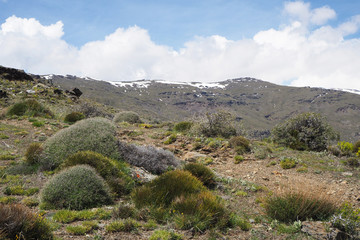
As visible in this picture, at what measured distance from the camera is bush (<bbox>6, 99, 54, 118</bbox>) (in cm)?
1645

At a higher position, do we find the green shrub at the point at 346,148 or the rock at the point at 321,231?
the green shrub at the point at 346,148

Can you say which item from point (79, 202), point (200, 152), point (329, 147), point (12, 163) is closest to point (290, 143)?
point (329, 147)

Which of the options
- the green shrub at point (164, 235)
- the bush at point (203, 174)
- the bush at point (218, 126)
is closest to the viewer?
the green shrub at point (164, 235)

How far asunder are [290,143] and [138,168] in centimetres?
1072

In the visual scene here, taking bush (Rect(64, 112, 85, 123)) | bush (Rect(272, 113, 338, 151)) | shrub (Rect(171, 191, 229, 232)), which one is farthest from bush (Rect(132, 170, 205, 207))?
bush (Rect(64, 112, 85, 123))

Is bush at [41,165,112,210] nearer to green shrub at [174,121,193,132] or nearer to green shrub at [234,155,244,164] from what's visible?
green shrub at [234,155,244,164]

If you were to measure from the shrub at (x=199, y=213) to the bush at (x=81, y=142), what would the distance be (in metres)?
4.09

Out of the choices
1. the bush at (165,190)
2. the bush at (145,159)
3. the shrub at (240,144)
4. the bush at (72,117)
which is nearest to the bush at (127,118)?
the bush at (72,117)

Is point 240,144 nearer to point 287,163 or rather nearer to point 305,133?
point 287,163

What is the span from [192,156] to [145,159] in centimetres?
404

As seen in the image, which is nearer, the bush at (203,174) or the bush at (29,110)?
the bush at (203,174)

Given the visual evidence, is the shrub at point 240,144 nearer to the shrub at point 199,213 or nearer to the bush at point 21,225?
the shrub at point 199,213

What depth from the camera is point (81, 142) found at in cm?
827

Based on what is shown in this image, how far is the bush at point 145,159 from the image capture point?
8883mm
